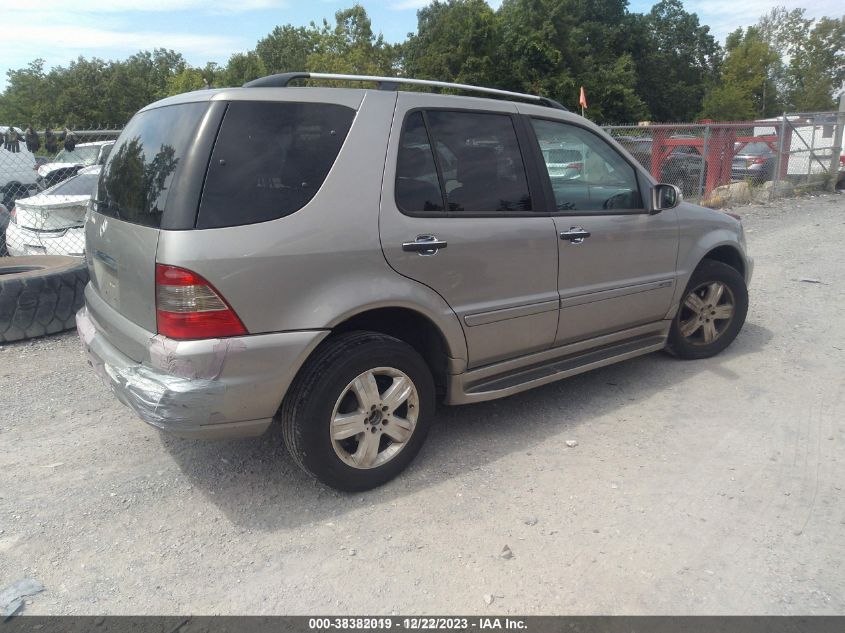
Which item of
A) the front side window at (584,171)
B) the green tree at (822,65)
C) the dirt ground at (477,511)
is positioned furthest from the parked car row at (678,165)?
the green tree at (822,65)

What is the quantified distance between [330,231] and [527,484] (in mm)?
1632

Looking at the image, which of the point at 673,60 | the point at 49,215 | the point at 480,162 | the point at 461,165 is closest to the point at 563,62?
the point at 673,60

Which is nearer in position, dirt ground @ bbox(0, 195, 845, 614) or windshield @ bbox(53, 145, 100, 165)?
dirt ground @ bbox(0, 195, 845, 614)

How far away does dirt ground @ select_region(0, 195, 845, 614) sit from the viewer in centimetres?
253

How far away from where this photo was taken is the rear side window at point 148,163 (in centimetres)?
280

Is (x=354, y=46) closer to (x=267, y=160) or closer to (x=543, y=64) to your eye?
(x=543, y=64)

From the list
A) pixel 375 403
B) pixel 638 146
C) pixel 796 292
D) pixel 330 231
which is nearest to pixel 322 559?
pixel 375 403

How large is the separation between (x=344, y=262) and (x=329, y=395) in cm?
61

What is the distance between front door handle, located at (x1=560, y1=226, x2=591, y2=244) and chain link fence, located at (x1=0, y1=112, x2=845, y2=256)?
576cm

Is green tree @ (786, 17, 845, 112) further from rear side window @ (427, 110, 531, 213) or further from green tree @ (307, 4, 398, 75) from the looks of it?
rear side window @ (427, 110, 531, 213)

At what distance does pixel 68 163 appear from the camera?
12.2 metres

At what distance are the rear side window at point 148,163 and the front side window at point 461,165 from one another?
101 centimetres

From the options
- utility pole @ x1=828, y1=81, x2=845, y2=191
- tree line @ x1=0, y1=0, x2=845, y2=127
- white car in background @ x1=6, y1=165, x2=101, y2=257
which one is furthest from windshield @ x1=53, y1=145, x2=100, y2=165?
tree line @ x1=0, y1=0, x2=845, y2=127

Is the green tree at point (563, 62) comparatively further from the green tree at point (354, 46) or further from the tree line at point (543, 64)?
the green tree at point (354, 46)
